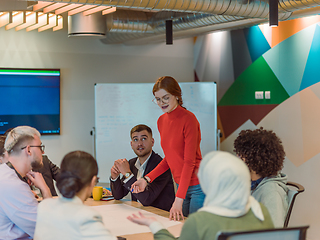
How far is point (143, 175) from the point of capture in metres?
2.98

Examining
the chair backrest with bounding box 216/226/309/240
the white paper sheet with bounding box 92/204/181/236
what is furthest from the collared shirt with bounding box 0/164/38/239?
the chair backrest with bounding box 216/226/309/240

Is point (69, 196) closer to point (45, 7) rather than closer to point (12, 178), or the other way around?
point (12, 178)

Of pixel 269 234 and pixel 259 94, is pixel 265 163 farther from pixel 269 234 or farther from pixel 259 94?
pixel 259 94

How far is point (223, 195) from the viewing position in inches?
51.7

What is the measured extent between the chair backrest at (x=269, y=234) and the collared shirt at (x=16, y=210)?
1.13 m

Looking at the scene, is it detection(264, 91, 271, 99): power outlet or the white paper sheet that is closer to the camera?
the white paper sheet

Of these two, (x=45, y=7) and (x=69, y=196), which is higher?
(x=45, y=7)

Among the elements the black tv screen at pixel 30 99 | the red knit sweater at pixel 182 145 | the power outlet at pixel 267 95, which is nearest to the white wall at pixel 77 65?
the black tv screen at pixel 30 99

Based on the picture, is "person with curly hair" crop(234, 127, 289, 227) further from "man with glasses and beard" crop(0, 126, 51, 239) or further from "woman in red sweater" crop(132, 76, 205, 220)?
"man with glasses and beard" crop(0, 126, 51, 239)

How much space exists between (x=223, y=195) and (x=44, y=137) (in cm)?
472

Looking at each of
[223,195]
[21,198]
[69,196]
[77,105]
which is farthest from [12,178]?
[77,105]

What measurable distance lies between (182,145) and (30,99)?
3.65 meters

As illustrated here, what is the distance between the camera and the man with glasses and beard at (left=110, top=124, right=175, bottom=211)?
9.00 feet

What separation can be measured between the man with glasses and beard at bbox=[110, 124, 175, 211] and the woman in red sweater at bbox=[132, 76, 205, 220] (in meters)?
0.14
